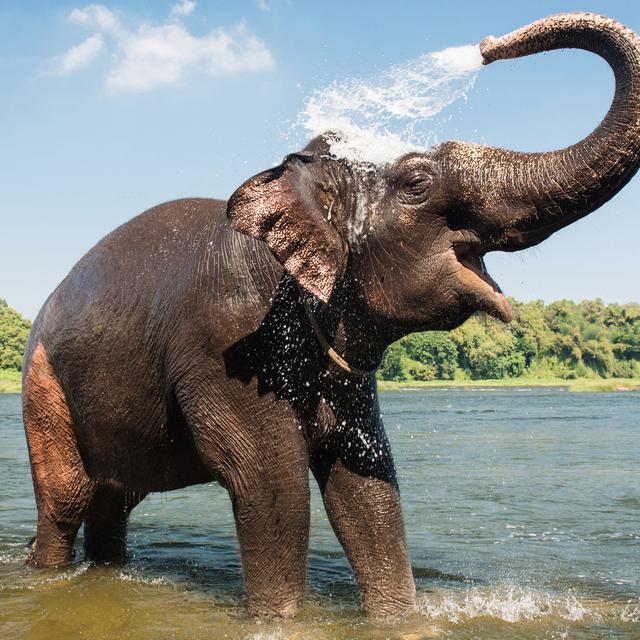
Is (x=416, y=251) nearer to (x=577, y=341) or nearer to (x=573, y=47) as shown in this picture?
(x=573, y=47)

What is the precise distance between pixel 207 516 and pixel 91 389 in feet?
16.8

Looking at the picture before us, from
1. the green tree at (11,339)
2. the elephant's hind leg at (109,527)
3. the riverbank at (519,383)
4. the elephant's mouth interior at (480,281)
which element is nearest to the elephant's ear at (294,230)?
the elephant's mouth interior at (480,281)

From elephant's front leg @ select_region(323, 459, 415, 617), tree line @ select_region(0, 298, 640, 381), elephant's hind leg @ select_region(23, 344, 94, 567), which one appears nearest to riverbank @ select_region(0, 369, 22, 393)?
tree line @ select_region(0, 298, 640, 381)

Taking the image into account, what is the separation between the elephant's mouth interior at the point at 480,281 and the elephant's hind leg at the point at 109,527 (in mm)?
3240

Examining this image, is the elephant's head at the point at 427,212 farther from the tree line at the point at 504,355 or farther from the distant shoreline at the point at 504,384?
the tree line at the point at 504,355

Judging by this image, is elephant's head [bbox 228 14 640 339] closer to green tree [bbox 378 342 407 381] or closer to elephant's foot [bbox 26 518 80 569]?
elephant's foot [bbox 26 518 80 569]

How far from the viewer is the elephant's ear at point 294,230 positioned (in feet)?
14.6

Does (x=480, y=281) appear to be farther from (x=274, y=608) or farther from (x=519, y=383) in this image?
(x=519, y=383)

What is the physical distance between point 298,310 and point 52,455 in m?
2.29

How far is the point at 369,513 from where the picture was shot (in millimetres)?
5305

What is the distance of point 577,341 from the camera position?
320 ft

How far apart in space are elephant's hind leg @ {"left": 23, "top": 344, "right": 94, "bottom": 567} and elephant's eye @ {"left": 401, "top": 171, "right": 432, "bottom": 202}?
2.69 metres

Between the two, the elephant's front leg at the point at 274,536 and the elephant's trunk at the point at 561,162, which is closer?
the elephant's trunk at the point at 561,162

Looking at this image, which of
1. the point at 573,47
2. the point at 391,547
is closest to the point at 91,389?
the point at 391,547
